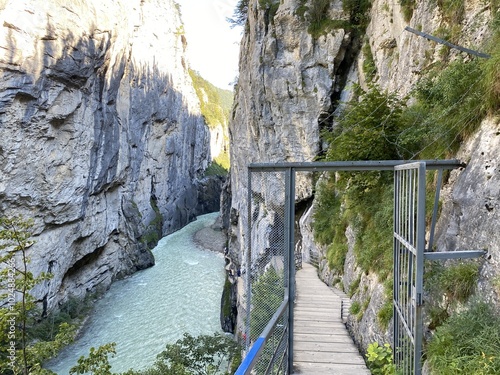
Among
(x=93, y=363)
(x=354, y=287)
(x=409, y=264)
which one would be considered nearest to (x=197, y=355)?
(x=93, y=363)

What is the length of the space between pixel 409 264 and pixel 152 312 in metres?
21.9

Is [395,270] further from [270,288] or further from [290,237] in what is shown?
[270,288]

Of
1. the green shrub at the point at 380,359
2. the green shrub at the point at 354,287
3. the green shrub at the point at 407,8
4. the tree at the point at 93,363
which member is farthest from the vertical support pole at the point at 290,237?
the tree at the point at 93,363

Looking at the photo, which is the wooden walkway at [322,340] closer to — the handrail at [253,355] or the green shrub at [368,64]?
the handrail at [253,355]

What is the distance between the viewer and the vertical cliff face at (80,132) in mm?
18141

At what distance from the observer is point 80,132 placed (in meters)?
22.6

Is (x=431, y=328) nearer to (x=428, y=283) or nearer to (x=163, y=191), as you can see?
(x=428, y=283)

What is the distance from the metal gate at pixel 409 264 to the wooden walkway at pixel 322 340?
0.88 meters

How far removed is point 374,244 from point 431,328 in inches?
84.1

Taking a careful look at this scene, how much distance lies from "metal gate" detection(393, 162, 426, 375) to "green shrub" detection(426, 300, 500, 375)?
0.18m

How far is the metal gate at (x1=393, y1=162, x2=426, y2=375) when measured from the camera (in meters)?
2.76

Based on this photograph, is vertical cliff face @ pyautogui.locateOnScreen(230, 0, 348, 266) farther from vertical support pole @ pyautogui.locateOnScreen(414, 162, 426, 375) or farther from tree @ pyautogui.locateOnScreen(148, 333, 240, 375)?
vertical support pole @ pyautogui.locateOnScreen(414, 162, 426, 375)

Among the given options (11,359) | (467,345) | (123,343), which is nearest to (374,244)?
(467,345)

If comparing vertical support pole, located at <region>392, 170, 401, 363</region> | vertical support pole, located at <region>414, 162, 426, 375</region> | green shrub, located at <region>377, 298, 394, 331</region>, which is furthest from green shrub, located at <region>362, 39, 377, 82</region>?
vertical support pole, located at <region>414, 162, 426, 375</region>
